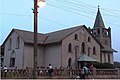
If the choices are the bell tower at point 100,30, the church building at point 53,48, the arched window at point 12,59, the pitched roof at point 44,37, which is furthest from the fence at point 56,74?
the bell tower at point 100,30

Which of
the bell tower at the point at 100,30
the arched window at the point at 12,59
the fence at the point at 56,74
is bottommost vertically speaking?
the fence at the point at 56,74

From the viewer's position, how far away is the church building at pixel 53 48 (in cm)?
4491

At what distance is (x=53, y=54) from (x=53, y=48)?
1.03 metres

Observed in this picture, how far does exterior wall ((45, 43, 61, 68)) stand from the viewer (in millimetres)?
44869

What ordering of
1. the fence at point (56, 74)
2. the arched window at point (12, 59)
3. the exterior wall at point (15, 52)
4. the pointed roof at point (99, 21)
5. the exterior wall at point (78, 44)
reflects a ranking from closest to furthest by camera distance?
the fence at point (56, 74)
the exterior wall at point (78, 44)
the exterior wall at point (15, 52)
the arched window at point (12, 59)
the pointed roof at point (99, 21)

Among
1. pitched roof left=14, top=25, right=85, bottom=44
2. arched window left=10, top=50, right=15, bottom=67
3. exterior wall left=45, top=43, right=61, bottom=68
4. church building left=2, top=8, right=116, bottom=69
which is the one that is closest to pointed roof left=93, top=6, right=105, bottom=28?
church building left=2, top=8, right=116, bottom=69

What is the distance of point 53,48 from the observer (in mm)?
46344

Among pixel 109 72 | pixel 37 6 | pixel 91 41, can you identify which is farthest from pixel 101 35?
pixel 37 6

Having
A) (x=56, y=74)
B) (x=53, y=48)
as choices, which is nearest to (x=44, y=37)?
(x=53, y=48)

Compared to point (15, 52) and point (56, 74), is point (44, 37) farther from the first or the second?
point (56, 74)

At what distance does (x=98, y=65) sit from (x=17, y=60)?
13.7m

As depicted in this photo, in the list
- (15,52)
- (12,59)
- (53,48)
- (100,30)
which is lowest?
(12,59)

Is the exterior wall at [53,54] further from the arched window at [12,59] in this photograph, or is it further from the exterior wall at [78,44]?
the arched window at [12,59]

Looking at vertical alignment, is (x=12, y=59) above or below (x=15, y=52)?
below
